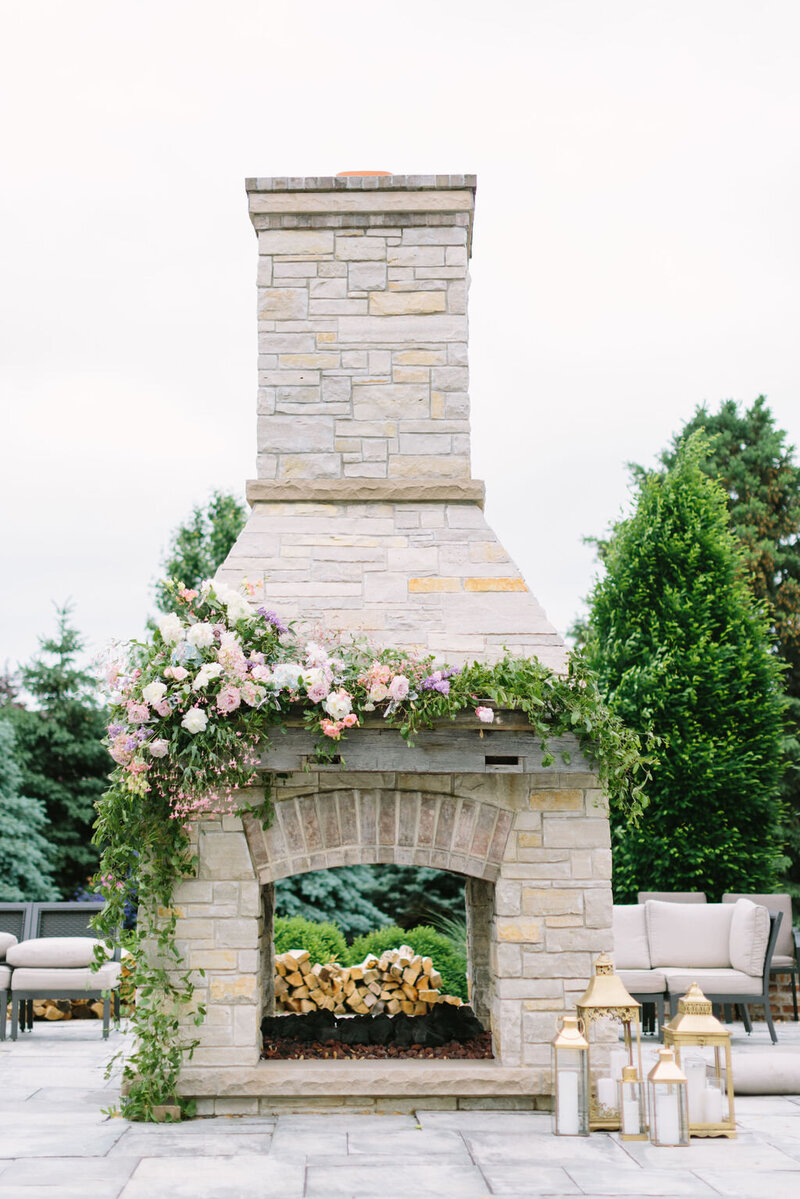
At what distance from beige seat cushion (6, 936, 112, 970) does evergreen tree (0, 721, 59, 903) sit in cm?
492

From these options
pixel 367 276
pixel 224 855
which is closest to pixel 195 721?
pixel 224 855

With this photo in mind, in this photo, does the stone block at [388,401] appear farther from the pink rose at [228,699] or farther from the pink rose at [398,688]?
the pink rose at [228,699]

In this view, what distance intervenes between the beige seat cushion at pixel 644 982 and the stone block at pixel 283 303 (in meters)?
4.61

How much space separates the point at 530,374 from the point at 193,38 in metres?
7.70

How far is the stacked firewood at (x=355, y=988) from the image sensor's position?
7055mm

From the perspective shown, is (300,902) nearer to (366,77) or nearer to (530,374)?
(530,374)

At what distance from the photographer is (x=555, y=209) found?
32.4ft

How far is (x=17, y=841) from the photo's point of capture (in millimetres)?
12102

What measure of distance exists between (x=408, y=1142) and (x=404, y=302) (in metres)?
4.14

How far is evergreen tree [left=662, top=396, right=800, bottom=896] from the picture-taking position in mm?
14594

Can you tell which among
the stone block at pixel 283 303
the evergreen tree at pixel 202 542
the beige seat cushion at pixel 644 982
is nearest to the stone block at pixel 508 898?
the beige seat cushion at pixel 644 982

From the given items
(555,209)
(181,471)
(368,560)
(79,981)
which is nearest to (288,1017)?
Answer: (79,981)

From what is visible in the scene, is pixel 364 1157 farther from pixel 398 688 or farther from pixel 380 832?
pixel 398 688

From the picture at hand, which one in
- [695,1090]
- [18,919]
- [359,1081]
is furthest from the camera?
[18,919]
